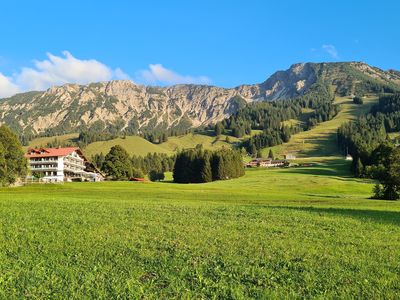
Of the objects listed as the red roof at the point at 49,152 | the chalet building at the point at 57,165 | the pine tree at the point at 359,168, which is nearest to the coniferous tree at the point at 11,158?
the chalet building at the point at 57,165

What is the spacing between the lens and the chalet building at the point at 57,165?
Result: 160 m

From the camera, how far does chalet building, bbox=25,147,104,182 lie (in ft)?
523

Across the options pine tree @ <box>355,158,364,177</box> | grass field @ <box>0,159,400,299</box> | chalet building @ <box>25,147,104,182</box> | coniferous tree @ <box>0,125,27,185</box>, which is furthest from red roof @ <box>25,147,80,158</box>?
grass field @ <box>0,159,400,299</box>

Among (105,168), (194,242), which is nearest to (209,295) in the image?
(194,242)

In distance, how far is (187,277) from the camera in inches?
564

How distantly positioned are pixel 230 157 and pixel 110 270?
6594 inches

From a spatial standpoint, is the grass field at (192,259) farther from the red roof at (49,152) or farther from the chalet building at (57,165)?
the red roof at (49,152)

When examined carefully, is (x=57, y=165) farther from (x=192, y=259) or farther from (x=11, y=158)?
(x=192, y=259)

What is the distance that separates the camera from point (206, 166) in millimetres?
173000

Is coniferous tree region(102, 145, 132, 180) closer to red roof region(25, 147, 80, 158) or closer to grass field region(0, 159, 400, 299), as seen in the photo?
red roof region(25, 147, 80, 158)

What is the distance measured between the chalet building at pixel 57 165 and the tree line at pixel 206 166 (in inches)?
1413

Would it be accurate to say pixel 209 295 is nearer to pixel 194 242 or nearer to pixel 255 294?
pixel 255 294

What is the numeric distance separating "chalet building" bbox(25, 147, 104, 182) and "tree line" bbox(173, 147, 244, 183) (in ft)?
118

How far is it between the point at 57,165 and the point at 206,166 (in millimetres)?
60566
